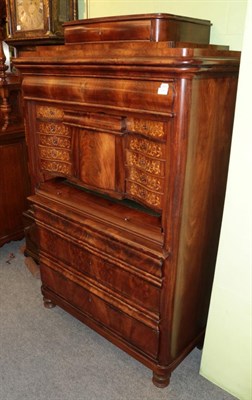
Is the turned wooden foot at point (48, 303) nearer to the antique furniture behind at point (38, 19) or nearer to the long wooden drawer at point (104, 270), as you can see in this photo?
the long wooden drawer at point (104, 270)

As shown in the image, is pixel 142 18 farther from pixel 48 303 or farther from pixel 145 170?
pixel 48 303

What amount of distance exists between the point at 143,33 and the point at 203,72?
1.22ft

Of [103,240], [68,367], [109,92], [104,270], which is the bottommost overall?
[68,367]

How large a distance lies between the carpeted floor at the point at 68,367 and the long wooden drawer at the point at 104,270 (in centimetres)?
43

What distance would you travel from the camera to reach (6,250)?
9.80 feet

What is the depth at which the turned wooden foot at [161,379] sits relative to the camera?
1711 mm

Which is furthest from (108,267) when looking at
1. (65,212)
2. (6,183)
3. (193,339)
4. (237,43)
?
(6,183)

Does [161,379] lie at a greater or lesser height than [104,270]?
lesser

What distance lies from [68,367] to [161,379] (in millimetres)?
494

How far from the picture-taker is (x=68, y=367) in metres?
1.86

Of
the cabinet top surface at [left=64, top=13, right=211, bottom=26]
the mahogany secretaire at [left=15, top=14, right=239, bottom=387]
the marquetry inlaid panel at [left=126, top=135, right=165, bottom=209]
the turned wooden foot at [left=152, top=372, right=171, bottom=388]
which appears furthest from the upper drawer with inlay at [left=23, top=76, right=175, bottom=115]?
the turned wooden foot at [left=152, top=372, right=171, bottom=388]

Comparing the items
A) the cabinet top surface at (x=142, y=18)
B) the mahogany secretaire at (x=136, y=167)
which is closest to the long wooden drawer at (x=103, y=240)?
the mahogany secretaire at (x=136, y=167)

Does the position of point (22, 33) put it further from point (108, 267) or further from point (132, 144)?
point (108, 267)

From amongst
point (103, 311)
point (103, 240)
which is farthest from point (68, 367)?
point (103, 240)
